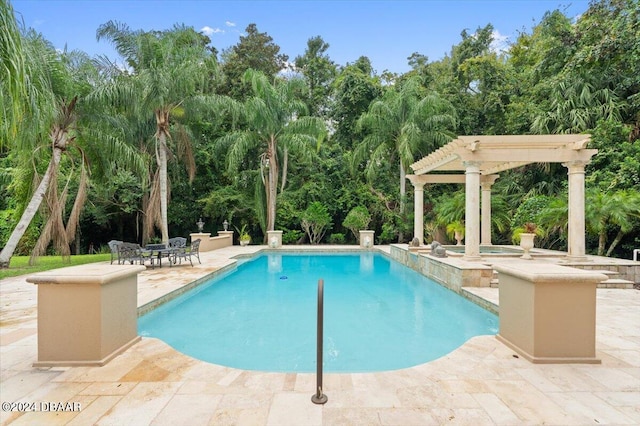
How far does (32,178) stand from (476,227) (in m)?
13.5

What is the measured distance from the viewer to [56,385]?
3064mm

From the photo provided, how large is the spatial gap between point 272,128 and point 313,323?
41.8ft

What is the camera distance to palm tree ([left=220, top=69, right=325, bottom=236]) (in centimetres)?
1653

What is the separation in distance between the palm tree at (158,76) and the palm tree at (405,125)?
28.0ft

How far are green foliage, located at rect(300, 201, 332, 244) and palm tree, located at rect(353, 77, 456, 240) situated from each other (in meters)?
3.12

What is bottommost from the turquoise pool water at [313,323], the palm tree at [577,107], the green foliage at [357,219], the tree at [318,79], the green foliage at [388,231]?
the turquoise pool water at [313,323]

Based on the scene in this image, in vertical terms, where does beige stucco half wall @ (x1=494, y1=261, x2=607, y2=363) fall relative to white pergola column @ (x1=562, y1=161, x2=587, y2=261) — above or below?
below

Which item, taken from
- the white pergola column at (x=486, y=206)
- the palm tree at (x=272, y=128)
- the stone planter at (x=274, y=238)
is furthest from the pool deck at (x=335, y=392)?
the palm tree at (x=272, y=128)

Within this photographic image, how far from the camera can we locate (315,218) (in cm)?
1838

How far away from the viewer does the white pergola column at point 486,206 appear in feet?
43.9

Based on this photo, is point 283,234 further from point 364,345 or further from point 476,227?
point 364,345

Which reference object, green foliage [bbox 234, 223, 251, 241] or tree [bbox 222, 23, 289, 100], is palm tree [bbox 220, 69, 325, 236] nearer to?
green foliage [bbox 234, 223, 251, 241]

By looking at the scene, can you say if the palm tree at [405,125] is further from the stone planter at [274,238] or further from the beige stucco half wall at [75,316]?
the beige stucco half wall at [75,316]

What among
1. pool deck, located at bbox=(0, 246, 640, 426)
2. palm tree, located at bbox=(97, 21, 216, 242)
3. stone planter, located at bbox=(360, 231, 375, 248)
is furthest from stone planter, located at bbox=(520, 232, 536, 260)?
palm tree, located at bbox=(97, 21, 216, 242)
